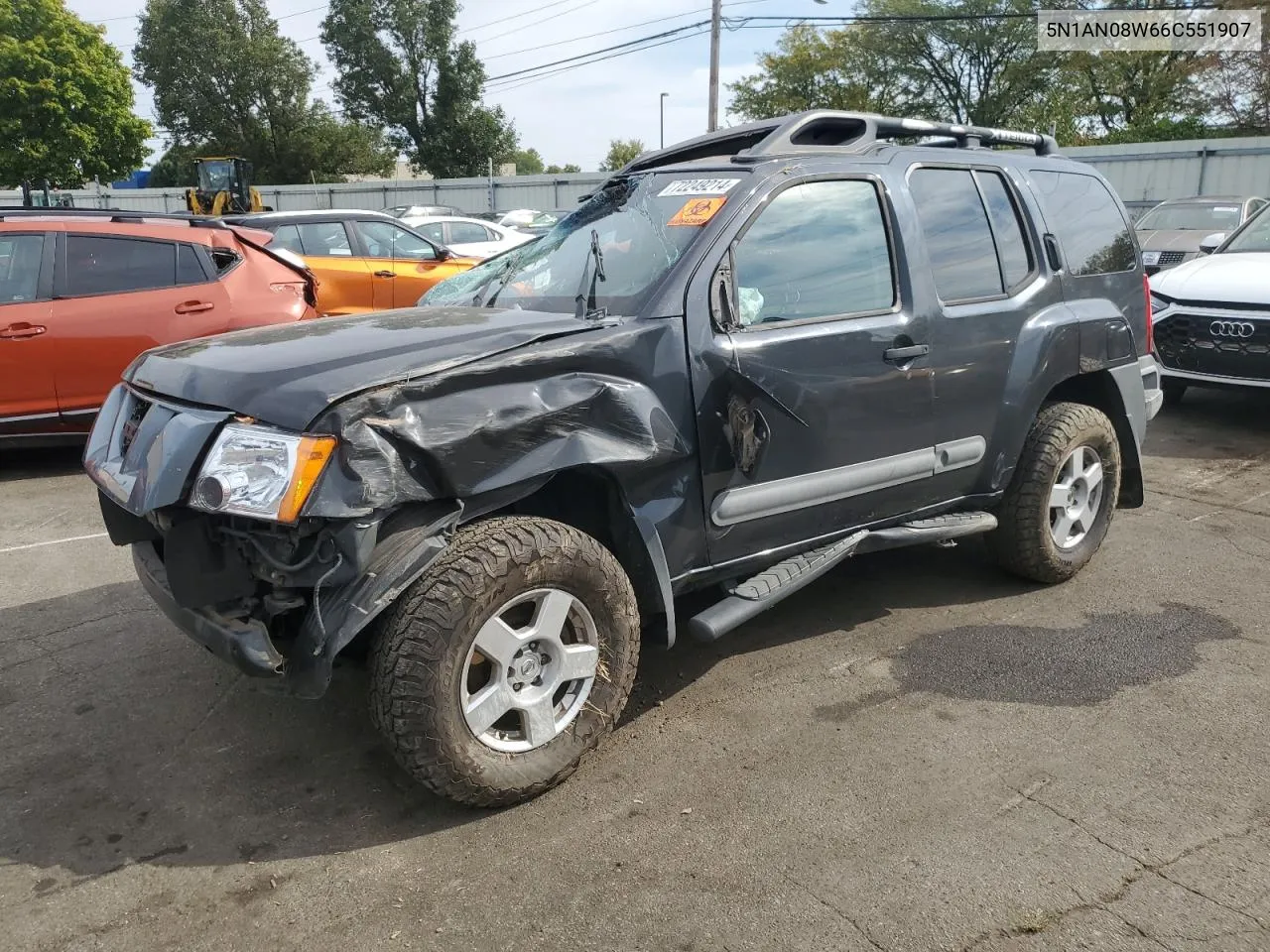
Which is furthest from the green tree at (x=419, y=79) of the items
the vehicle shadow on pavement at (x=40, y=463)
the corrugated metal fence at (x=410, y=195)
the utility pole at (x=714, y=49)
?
the vehicle shadow on pavement at (x=40, y=463)

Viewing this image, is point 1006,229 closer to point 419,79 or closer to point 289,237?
point 289,237

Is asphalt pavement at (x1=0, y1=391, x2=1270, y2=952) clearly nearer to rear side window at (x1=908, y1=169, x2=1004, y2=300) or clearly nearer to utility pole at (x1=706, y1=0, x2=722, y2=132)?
rear side window at (x1=908, y1=169, x2=1004, y2=300)

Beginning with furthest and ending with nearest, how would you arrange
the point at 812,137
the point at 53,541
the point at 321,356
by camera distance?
1. the point at 53,541
2. the point at 812,137
3. the point at 321,356

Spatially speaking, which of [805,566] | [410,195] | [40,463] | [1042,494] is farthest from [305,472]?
[410,195]

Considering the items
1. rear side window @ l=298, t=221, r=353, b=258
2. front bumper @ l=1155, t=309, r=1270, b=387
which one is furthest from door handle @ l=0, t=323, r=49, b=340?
front bumper @ l=1155, t=309, r=1270, b=387

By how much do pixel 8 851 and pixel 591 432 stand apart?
1995mm

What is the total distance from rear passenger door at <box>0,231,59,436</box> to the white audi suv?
7838 millimetres

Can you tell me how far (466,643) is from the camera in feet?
8.91

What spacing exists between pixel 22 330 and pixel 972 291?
5948 mm

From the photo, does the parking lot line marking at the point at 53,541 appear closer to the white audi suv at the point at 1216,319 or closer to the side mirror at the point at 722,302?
the side mirror at the point at 722,302

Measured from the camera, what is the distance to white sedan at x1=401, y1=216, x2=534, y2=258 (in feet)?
49.1

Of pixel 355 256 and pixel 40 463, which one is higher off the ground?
pixel 355 256

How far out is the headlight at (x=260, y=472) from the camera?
2492mm

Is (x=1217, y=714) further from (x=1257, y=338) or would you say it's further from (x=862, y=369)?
(x=1257, y=338)
